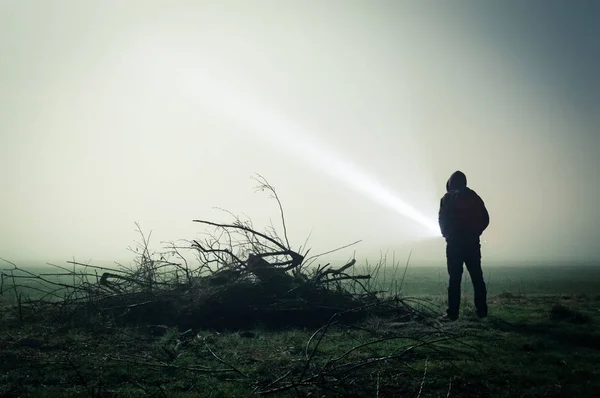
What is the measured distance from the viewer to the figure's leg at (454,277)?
28.1 ft

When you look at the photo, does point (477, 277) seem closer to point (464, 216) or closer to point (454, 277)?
point (454, 277)

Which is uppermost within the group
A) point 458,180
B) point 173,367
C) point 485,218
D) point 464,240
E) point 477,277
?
point 458,180

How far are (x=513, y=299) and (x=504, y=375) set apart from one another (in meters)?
8.06

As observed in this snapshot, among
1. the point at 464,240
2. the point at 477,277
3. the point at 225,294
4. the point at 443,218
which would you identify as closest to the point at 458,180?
the point at 443,218

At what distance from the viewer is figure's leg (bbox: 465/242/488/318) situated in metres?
8.52

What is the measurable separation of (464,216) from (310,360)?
196 inches

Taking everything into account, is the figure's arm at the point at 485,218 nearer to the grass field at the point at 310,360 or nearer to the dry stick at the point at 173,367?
the grass field at the point at 310,360

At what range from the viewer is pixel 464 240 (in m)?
8.77

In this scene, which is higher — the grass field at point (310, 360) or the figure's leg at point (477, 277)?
the figure's leg at point (477, 277)

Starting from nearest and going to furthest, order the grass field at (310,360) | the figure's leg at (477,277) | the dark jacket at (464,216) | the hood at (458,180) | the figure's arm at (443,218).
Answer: the grass field at (310,360) → the figure's leg at (477,277) → the dark jacket at (464,216) → the figure's arm at (443,218) → the hood at (458,180)

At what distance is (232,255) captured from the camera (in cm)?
997

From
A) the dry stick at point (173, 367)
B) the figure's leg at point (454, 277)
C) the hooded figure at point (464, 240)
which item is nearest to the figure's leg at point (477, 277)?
the hooded figure at point (464, 240)

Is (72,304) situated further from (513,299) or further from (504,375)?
(513,299)

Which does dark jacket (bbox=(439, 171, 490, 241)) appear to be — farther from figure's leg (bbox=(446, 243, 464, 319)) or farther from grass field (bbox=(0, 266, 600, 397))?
grass field (bbox=(0, 266, 600, 397))
